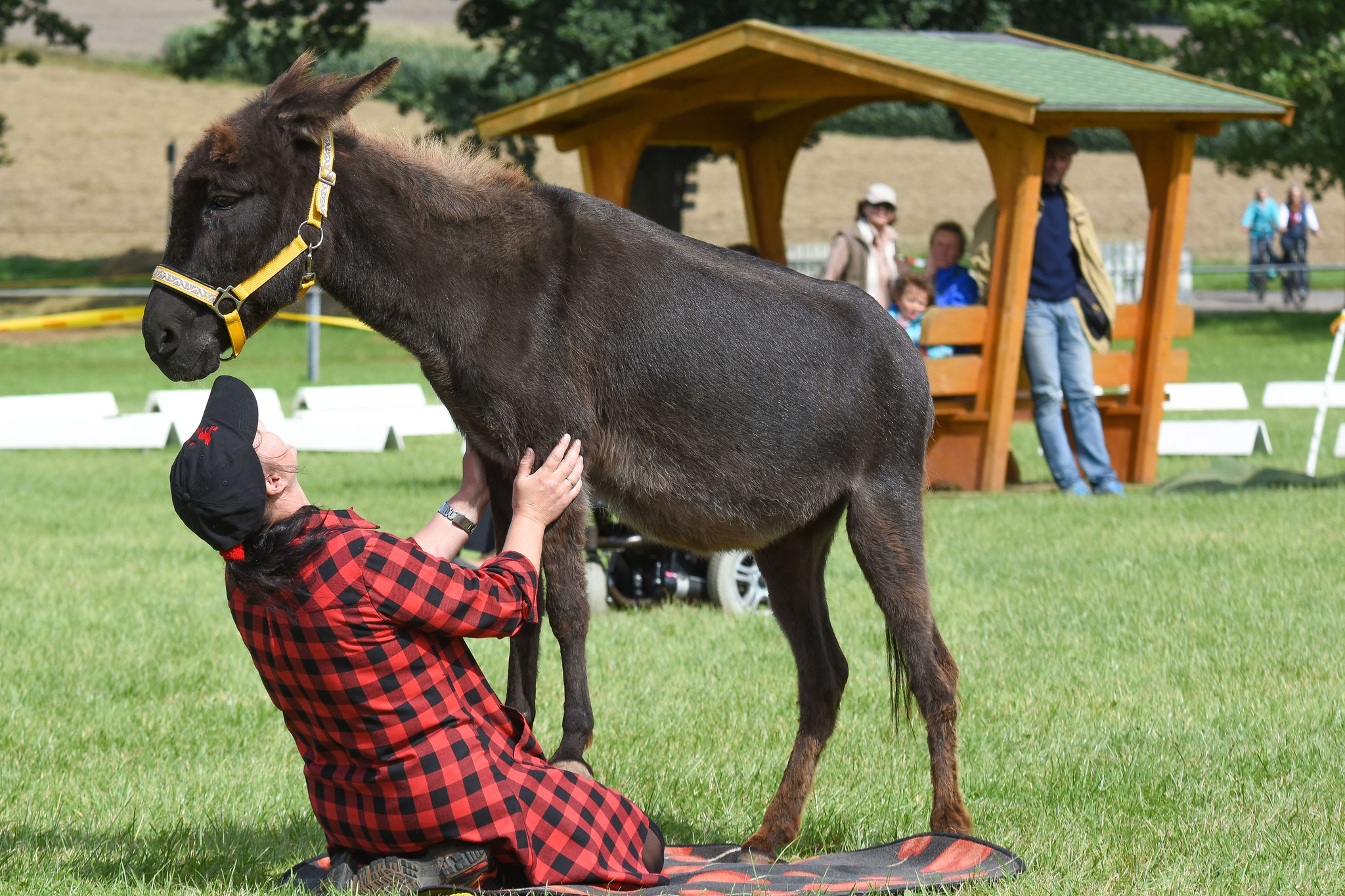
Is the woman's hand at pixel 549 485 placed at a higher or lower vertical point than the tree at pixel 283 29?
lower

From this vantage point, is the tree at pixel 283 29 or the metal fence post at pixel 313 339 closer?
the metal fence post at pixel 313 339

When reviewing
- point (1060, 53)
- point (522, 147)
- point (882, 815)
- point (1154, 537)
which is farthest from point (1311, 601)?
point (522, 147)

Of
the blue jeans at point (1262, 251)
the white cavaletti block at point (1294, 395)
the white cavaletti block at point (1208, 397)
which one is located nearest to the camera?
the white cavaletti block at point (1294, 395)

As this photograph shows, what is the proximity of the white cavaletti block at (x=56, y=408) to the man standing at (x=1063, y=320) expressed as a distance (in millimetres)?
9777

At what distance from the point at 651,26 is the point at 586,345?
1951 cm

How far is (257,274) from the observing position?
3.69 m

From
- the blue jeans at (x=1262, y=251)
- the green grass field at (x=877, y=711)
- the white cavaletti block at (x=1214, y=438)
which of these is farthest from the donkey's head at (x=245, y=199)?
the blue jeans at (x=1262, y=251)

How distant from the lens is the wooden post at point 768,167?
44.7ft

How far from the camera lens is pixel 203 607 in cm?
790

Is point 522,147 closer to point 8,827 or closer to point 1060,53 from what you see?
point 1060,53

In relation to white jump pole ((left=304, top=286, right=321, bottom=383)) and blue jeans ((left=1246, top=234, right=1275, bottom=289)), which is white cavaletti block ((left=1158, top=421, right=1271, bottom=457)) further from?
blue jeans ((left=1246, top=234, right=1275, bottom=289))

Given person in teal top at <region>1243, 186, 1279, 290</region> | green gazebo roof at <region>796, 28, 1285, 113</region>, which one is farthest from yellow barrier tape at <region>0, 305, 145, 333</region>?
person in teal top at <region>1243, 186, 1279, 290</region>

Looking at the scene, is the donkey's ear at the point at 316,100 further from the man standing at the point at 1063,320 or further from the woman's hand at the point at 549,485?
the man standing at the point at 1063,320

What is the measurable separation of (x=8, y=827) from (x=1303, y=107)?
2774 centimetres
